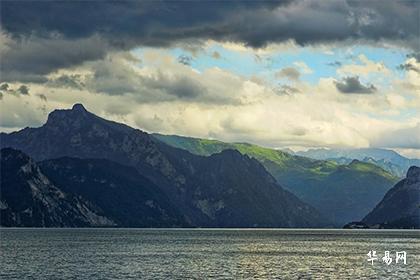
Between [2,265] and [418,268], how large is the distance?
10755 centimetres

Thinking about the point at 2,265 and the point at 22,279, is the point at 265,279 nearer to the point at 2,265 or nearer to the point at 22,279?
the point at 22,279

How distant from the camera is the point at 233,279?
15900 cm

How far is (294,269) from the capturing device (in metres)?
184

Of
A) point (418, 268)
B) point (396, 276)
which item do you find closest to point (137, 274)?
point (396, 276)

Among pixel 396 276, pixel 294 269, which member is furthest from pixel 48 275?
pixel 396 276

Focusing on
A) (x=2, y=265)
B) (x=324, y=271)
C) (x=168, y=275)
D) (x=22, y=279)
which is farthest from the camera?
(x=2, y=265)

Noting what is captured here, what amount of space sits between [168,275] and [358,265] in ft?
194

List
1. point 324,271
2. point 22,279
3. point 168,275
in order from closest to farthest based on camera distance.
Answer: point 22,279
point 168,275
point 324,271

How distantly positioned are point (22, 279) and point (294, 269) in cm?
6845

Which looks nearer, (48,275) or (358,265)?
(48,275)

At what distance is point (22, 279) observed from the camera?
15512cm

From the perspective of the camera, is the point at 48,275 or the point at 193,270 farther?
the point at 193,270

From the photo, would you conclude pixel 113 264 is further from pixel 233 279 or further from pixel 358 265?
pixel 358 265

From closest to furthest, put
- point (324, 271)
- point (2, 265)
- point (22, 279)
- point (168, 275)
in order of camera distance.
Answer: point (22, 279) < point (168, 275) < point (324, 271) < point (2, 265)
